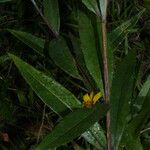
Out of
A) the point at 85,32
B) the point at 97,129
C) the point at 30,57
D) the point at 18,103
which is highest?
the point at 85,32

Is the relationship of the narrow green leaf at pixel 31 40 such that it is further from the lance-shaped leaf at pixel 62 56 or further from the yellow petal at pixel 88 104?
the yellow petal at pixel 88 104

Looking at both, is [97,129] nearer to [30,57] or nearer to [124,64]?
[124,64]

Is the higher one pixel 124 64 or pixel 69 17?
pixel 124 64

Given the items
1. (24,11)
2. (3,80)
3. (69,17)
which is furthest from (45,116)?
(24,11)

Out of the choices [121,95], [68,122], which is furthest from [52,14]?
[68,122]

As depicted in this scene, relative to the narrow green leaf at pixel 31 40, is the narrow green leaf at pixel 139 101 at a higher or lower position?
lower

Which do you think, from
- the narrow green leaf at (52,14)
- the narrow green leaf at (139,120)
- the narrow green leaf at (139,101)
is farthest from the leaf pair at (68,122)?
the narrow green leaf at (139,101)

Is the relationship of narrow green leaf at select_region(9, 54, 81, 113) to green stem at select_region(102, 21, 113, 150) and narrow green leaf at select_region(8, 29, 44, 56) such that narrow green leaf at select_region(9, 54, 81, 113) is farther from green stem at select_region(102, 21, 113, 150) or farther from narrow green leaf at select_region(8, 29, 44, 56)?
Result: narrow green leaf at select_region(8, 29, 44, 56)
